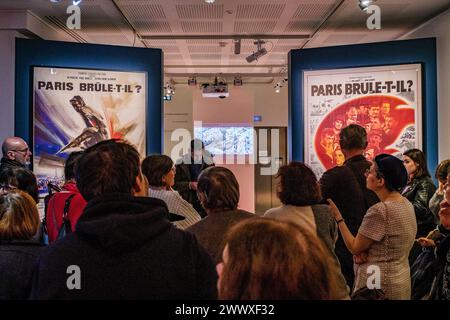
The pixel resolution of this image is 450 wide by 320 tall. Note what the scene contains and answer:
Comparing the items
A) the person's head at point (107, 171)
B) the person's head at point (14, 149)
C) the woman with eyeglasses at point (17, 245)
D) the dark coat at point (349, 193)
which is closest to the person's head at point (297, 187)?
the dark coat at point (349, 193)

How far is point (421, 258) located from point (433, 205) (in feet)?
2.70

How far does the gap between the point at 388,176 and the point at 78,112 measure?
13.0ft

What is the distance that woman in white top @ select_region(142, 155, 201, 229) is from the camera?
2654 millimetres

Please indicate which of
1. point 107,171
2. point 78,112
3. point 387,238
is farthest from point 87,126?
point 107,171

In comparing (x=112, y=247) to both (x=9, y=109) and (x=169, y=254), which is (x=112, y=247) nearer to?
(x=169, y=254)

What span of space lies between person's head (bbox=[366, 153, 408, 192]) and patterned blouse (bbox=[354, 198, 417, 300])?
0.09 metres

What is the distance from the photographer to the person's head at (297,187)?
2.17m

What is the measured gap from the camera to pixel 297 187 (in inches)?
85.7

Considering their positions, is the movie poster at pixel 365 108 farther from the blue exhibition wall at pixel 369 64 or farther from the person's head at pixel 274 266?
the person's head at pixel 274 266

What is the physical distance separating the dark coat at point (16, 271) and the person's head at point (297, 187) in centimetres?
120

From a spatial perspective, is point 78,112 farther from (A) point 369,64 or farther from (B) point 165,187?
(A) point 369,64
